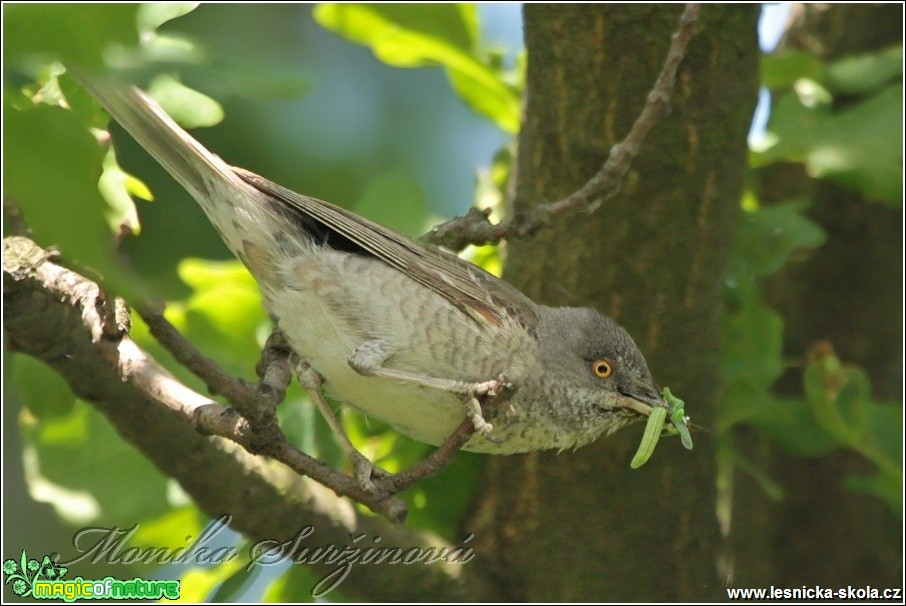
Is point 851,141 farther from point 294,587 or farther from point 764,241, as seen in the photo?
point 294,587

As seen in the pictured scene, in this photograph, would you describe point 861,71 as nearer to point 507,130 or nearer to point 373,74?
point 507,130

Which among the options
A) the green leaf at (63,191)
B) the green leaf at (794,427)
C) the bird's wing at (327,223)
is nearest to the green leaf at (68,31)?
the green leaf at (63,191)

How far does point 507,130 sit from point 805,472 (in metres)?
2.62

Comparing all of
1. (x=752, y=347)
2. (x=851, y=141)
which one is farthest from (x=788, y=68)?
(x=752, y=347)

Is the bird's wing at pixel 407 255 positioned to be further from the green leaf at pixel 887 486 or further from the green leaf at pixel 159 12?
the green leaf at pixel 887 486

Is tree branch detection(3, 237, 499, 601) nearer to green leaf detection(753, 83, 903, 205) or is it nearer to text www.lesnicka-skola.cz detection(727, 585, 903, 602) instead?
text www.lesnicka-skola.cz detection(727, 585, 903, 602)

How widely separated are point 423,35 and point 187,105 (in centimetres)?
153

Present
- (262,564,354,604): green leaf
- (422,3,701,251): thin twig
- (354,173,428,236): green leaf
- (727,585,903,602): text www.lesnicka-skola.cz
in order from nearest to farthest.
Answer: (422,3,701,251): thin twig → (262,564,354,604): green leaf → (354,173,428,236): green leaf → (727,585,903,602): text www.lesnicka-skola.cz

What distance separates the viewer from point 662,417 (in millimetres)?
3219

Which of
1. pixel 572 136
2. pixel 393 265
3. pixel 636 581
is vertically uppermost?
pixel 572 136

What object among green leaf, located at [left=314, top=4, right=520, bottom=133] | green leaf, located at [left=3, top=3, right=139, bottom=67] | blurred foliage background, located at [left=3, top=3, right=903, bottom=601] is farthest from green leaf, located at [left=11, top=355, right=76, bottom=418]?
green leaf, located at [left=3, top=3, right=139, bottom=67]

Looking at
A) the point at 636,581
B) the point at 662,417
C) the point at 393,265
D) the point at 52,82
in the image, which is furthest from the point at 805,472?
the point at 52,82

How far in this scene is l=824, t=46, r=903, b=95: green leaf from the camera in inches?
178

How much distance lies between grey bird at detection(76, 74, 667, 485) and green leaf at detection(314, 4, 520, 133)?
4.20 ft
